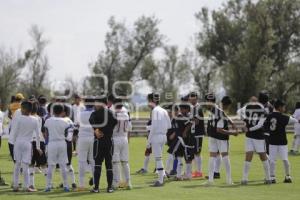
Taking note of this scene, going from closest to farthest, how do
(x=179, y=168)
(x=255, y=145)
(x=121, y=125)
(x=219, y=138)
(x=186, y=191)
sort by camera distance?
(x=186, y=191)
(x=121, y=125)
(x=219, y=138)
(x=255, y=145)
(x=179, y=168)

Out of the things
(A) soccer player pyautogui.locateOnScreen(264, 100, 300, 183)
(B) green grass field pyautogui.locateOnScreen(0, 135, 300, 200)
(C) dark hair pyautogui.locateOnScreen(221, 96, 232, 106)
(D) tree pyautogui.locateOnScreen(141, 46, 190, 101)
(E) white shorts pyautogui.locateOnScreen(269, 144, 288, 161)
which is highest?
(D) tree pyautogui.locateOnScreen(141, 46, 190, 101)

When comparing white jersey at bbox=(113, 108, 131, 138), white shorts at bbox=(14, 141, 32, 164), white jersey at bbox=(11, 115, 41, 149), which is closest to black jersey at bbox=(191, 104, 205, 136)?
white jersey at bbox=(113, 108, 131, 138)

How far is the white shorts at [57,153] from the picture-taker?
16.2m

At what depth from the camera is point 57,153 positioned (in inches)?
642

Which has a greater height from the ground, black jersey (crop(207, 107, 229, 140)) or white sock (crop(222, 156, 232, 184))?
black jersey (crop(207, 107, 229, 140))

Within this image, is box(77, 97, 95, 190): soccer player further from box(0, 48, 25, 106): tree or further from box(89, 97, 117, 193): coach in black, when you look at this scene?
box(0, 48, 25, 106): tree

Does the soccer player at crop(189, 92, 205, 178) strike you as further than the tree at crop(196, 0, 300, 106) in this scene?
No

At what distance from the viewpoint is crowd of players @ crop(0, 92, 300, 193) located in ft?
53.2

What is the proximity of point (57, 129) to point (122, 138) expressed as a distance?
170 centimetres

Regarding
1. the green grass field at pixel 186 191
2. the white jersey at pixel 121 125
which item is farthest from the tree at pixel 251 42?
the white jersey at pixel 121 125

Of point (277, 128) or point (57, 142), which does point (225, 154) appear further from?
point (57, 142)

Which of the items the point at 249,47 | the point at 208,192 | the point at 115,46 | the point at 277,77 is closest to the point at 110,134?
the point at 208,192

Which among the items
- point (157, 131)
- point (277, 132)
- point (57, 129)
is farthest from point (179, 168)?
point (57, 129)

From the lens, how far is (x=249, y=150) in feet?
59.0
